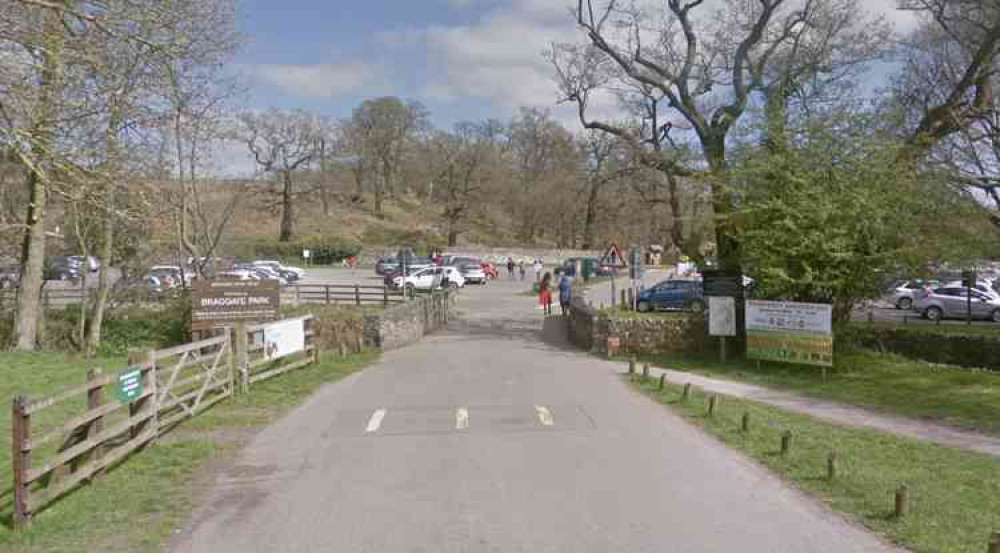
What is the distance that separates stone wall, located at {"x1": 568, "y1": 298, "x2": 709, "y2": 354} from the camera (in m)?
25.0

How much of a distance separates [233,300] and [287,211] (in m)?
64.5

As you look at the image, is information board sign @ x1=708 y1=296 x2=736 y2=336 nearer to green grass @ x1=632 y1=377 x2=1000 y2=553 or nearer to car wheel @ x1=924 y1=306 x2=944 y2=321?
green grass @ x1=632 y1=377 x2=1000 y2=553

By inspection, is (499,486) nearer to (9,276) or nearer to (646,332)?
(646,332)

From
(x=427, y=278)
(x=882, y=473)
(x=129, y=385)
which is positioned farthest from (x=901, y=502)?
(x=427, y=278)

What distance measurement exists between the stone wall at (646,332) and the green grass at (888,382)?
0.51m

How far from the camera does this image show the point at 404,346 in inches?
1059

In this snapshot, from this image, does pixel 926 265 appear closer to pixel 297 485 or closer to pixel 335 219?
pixel 297 485

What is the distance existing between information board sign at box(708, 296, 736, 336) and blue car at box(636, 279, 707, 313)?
12597 mm

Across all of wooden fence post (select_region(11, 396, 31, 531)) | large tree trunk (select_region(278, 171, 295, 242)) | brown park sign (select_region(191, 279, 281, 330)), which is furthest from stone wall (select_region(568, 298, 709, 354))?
large tree trunk (select_region(278, 171, 295, 242))

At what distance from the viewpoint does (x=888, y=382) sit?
2083cm

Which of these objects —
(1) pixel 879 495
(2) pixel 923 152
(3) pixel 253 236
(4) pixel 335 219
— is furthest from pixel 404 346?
(4) pixel 335 219

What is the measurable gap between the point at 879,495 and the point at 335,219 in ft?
319

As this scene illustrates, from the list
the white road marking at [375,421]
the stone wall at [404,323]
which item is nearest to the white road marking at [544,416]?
the white road marking at [375,421]

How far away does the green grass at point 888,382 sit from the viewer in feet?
55.5
